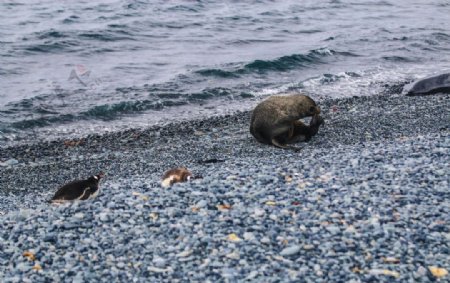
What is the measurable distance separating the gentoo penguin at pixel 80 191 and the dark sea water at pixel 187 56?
23.7 ft

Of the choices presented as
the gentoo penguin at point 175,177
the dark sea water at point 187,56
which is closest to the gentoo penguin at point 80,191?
the gentoo penguin at point 175,177

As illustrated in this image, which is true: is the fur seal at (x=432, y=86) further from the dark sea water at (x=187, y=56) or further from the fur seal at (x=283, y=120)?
the fur seal at (x=283, y=120)

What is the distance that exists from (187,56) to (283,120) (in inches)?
499

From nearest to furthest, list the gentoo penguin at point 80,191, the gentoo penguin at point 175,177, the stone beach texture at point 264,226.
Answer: the stone beach texture at point 264,226, the gentoo penguin at point 80,191, the gentoo penguin at point 175,177

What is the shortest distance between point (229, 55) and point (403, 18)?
39.7 ft

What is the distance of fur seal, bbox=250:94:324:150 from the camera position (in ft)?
37.0

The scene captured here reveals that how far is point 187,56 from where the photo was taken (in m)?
23.3

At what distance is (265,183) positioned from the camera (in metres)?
7.67

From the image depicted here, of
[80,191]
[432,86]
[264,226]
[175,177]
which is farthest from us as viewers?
[432,86]

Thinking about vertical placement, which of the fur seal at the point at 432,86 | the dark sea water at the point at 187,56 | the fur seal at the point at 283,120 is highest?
the fur seal at the point at 283,120

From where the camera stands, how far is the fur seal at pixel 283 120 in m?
11.3

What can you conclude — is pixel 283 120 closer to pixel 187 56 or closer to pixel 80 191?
pixel 80 191

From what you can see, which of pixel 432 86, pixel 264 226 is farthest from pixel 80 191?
pixel 432 86

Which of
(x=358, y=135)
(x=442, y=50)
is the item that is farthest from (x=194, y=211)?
(x=442, y=50)
